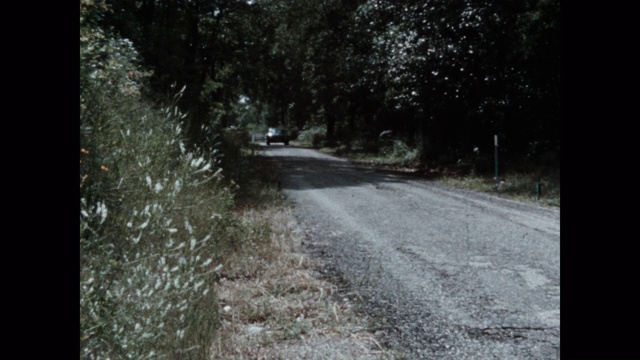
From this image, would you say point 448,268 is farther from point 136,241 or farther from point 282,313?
point 136,241

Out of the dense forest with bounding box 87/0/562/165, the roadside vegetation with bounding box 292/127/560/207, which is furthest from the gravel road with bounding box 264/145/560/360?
the dense forest with bounding box 87/0/562/165

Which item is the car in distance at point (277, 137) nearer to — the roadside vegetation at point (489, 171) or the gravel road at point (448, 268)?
the roadside vegetation at point (489, 171)

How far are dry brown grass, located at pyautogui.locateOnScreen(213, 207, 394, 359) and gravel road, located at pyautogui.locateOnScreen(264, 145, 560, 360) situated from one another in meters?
0.24

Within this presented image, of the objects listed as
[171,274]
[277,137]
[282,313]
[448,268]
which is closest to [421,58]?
[448,268]

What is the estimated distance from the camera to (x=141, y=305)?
9.19 feet

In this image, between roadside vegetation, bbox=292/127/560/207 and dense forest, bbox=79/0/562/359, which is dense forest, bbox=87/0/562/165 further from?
roadside vegetation, bbox=292/127/560/207

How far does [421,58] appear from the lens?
18.9 m

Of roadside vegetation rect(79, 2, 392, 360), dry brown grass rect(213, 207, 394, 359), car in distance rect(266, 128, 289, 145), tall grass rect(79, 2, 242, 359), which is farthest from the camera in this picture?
car in distance rect(266, 128, 289, 145)

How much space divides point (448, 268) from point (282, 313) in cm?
221

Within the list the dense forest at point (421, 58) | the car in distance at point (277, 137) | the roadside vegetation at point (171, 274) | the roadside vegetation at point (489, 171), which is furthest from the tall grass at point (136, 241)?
the car in distance at point (277, 137)

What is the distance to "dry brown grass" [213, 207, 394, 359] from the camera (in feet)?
12.2

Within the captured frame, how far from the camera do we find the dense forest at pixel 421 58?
592 inches
